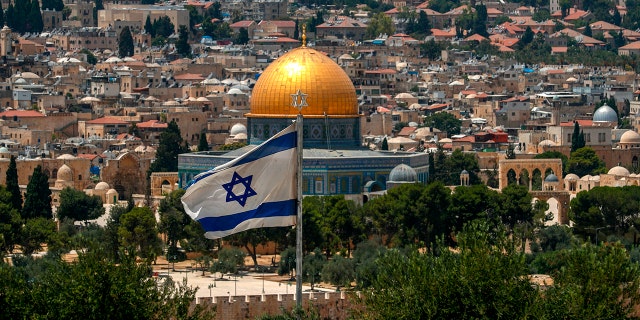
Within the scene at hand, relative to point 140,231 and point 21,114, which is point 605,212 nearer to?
point 140,231

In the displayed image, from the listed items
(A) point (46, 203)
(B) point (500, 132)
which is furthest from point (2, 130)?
(A) point (46, 203)

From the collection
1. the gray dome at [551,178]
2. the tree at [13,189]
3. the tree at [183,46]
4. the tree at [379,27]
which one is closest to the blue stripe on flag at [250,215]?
the tree at [13,189]

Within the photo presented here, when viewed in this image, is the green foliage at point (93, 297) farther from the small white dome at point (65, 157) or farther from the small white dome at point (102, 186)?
the small white dome at point (65, 157)

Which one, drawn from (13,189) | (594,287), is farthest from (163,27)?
(594,287)

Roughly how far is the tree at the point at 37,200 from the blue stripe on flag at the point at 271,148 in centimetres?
3886

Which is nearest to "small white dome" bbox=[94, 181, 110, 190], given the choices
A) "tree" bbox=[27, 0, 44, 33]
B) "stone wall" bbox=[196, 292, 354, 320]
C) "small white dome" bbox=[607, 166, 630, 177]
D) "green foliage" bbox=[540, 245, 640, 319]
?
"small white dome" bbox=[607, 166, 630, 177]

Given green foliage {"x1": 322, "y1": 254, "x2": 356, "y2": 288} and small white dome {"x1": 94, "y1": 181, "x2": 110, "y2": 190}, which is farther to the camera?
small white dome {"x1": 94, "y1": 181, "x2": 110, "y2": 190}

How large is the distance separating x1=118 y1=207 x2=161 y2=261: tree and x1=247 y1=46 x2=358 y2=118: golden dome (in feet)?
31.2

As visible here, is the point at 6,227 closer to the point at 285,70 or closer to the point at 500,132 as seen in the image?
the point at 285,70

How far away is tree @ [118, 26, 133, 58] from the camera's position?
139m

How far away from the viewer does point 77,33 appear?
144 metres

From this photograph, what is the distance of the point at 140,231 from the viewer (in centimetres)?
6328

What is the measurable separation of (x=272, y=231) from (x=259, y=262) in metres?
1.96

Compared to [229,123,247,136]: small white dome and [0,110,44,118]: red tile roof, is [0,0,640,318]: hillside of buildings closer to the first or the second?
[229,123,247,136]: small white dome
